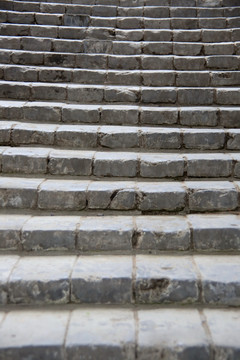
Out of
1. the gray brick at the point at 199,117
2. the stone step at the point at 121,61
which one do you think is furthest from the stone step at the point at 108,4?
the gray brick at the point at 199,117

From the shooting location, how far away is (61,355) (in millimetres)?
1867

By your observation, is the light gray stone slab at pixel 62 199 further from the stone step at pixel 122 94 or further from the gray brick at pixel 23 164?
the stone step at pixel 122 94

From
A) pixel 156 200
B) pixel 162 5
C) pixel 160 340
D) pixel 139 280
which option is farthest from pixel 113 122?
pixel 162 5

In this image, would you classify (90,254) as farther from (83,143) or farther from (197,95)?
(197,95)

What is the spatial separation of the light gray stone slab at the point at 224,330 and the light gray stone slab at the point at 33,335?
829 mm

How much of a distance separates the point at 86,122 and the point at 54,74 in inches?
40.3

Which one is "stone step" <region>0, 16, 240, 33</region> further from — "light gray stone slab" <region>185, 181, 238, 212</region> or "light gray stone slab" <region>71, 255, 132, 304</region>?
"light gray stone slab" <region>71, 255, 132, 304</region>

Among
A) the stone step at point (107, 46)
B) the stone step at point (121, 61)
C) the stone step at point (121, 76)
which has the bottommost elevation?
the stone step at point (121, 76)

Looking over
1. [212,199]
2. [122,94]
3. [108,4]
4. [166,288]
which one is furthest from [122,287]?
[108,4]

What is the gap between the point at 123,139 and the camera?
11.5ft

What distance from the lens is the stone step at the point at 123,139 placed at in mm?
3480

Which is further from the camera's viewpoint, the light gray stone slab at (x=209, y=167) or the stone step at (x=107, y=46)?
the stone step at (x=107, y=46)

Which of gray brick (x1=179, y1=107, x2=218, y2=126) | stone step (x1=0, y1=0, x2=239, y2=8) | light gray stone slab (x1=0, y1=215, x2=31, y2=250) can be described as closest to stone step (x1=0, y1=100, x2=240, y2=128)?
gray brick (x1=179, y1=107, x2=218, y2=126)

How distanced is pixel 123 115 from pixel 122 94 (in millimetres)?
417
